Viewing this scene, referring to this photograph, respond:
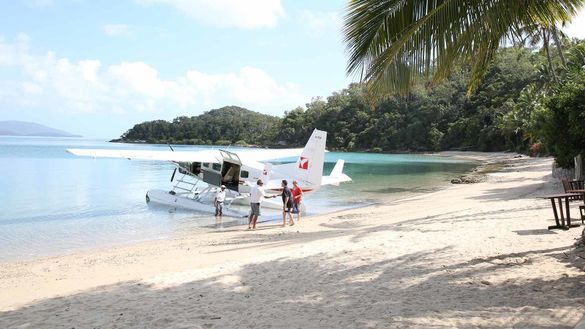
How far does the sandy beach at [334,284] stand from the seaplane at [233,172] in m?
6.36

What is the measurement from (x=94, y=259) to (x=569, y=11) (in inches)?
361

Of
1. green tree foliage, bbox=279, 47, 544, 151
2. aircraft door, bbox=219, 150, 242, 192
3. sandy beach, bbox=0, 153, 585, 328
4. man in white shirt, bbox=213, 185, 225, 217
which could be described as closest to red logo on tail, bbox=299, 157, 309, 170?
aircraft door, bbox=219, 150, 242, 192

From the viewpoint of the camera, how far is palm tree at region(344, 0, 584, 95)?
16.3 feet

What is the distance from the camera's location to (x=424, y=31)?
5.05 metres

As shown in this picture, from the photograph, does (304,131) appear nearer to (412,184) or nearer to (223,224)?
(412,184)

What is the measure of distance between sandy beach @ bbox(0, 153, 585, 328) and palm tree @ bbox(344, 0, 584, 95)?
2.38 m

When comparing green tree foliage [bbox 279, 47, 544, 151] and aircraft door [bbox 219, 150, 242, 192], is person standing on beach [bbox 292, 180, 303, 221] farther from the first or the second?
green tree foliage [bbox 279, 47, 544, 151]

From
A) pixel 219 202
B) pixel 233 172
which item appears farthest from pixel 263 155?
pixel 219 202

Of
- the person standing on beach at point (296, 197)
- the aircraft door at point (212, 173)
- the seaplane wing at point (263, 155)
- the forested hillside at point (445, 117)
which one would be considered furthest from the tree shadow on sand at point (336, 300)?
the forested hillside at point (445, 117)

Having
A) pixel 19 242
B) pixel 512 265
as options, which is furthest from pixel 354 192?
pixel 512 265

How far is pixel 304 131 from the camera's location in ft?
371

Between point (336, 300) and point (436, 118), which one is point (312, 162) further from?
point (436, 118)

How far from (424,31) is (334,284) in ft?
10.1

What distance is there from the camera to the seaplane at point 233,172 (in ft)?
53.1
